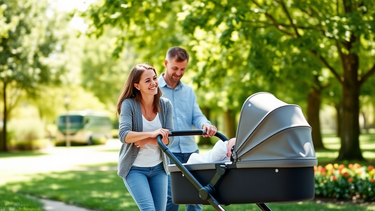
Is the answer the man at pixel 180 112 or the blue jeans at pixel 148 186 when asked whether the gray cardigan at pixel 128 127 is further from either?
the man at pixel 180 112

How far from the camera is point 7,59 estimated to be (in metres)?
25.8

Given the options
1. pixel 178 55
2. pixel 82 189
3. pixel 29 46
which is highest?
pixel 29 46

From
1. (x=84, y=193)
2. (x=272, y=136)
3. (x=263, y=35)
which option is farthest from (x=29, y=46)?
(x=272, y=136)

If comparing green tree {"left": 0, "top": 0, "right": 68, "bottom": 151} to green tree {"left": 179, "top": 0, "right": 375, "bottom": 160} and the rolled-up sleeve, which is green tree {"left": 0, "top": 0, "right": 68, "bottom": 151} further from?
the rolled-up sleeve

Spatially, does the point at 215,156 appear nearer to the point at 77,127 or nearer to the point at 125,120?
the point at 125,120

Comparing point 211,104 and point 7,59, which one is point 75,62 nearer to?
point 7,59

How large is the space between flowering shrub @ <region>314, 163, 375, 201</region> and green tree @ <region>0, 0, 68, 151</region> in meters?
18.7

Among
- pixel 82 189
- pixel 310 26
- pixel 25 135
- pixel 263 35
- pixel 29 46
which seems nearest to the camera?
pixel 263 35

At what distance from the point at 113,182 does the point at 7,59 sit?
14923 mm

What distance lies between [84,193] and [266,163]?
7.62 metres

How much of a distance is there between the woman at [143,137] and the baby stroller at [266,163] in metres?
0.49

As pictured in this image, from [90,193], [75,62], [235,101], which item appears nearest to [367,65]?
[235,101]

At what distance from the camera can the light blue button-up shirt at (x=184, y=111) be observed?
5.61m

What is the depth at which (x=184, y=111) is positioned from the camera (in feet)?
18.8
